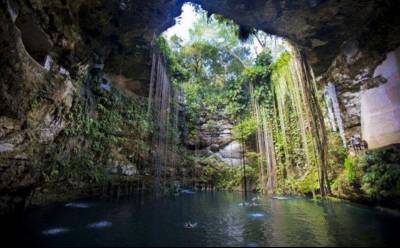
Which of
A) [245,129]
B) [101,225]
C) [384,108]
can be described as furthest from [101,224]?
[245,129]

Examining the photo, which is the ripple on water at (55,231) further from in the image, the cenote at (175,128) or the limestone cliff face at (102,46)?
the limestone cliff face at (102,46)

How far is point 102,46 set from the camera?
8523 mm

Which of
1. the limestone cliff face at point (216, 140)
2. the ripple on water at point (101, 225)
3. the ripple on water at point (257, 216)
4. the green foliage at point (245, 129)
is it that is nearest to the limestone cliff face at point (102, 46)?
the ripple on water at point (101, 225)

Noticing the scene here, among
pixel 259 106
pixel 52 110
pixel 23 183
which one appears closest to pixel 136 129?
pixel 52 110

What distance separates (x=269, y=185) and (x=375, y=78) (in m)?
6.59

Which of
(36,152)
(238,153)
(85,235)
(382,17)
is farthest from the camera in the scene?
(238,153)

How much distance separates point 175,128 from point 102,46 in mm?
7185

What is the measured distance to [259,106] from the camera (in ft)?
44.5

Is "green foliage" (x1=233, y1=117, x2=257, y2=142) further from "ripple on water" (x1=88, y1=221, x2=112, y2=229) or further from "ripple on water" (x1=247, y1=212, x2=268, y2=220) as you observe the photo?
"ripple on water" (x1=88, y1=221, x2=112, y2=229)

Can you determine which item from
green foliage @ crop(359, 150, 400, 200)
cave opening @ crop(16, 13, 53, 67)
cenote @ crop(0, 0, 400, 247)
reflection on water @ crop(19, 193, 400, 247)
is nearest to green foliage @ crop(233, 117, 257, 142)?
cenote @ crop(0, 0, 400, 247)

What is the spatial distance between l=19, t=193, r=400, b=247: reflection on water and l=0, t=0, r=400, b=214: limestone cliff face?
5.25 feet

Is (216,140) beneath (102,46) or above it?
beneath

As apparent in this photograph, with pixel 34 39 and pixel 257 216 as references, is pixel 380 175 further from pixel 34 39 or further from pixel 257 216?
pixel 34 39

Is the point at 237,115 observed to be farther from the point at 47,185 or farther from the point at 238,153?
the point at 47,185
